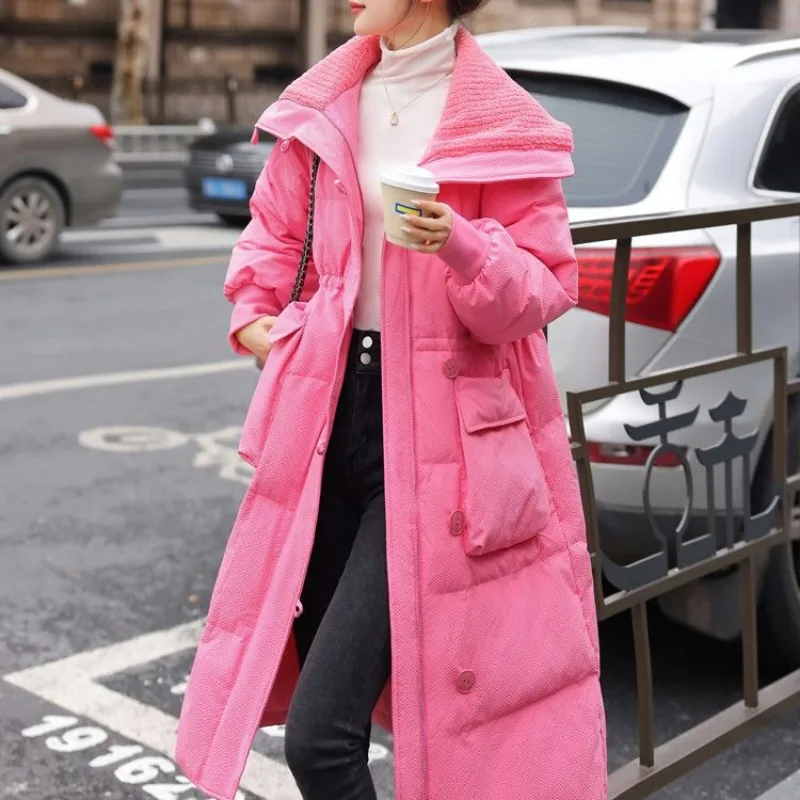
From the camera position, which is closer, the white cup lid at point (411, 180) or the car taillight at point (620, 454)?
the white cup lid at point (411, 180)

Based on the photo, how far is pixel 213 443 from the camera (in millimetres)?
6395

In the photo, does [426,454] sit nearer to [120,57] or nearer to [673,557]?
[673,557]

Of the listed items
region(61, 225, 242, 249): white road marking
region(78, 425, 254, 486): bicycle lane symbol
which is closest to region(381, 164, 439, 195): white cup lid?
region(78, 425, 254, 486): bicycle lane symbol

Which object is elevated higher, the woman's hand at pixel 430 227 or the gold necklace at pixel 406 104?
the gold necklace at pixel 406 104

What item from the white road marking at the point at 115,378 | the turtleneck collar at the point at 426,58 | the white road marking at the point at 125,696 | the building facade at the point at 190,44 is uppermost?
the building facade at the point at 190,44

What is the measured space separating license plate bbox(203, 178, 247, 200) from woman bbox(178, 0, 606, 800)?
1210cm

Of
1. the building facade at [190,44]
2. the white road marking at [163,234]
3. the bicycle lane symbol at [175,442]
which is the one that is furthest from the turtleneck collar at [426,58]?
the building facade at [190,44]

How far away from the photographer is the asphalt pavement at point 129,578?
350 cm

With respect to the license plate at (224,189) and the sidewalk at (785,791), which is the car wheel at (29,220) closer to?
the license plate at (224,189)

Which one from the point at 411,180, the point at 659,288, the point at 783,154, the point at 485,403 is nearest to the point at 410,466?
the point at 485,403

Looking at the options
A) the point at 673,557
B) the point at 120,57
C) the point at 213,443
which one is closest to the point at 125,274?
the point at 213,443

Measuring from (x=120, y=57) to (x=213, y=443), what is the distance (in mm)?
22843

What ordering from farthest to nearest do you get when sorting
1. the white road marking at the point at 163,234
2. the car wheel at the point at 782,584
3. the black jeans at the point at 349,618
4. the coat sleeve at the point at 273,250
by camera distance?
the white road marking at the point at 163,234 < the car wheel at the point at 782,584 < the coat sleeve at the point at 273,250 < the black jeans at the point at 349,618

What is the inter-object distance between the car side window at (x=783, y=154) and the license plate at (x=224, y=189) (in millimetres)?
10665
